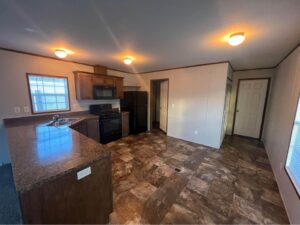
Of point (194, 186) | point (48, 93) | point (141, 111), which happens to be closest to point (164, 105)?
point (141, 111)

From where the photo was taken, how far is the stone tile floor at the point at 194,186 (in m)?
1.66

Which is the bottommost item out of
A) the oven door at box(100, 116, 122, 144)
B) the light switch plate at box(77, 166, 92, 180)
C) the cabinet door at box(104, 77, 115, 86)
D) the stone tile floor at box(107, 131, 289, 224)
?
the stone tile floor at box(107, 131, 289, 224)

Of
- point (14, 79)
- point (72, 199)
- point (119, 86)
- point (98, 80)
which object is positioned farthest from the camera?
point (119, 86)

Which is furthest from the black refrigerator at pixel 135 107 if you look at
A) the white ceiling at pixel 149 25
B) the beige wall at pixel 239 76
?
the beige wall at pixel 239 76

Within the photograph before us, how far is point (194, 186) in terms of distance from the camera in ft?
7.16

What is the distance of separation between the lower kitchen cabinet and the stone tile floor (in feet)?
1.36

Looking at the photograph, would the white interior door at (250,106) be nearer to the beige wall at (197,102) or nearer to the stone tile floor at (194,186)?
the stone tile floor at (194,186)

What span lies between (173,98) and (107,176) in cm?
351

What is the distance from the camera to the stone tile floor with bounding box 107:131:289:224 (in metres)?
1.66

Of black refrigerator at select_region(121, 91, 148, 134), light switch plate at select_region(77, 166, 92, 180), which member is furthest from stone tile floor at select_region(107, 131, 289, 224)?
black refrigerator at select_region(121, 91, 148, 134)

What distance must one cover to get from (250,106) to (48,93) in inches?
244

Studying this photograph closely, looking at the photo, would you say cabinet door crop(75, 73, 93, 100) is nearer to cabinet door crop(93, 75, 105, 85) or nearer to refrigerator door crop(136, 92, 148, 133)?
cabinet door crop(93, 75, 105, 85)

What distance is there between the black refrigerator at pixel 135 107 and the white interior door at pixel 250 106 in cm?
348

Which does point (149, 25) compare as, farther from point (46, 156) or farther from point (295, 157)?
point (295, 157)
